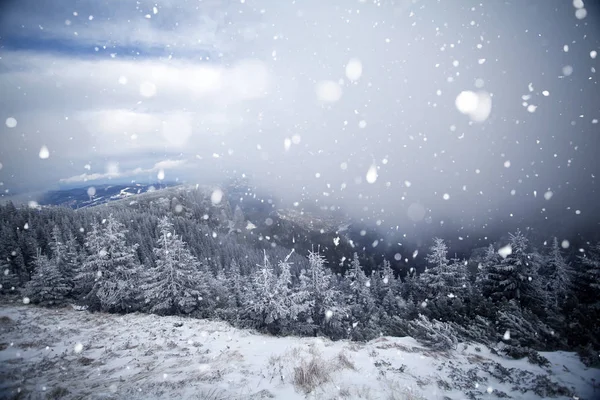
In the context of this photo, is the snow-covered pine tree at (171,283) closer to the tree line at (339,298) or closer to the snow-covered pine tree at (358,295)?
the tree line at (339,298)

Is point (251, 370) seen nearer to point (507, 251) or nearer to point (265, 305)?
point (265, 305)

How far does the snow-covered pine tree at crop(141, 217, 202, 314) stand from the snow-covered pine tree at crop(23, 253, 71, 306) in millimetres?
7066

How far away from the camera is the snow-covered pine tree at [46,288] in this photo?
20.6 meters

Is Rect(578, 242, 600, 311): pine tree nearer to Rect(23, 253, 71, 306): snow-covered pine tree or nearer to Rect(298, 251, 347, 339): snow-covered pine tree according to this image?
Rect(298, 251, 347, 339): snow-covered pine tree

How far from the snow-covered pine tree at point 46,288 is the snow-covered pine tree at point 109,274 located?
1.51m

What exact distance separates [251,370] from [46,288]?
22.6 m

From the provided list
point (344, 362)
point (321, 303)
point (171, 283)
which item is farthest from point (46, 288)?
point (344, 362)

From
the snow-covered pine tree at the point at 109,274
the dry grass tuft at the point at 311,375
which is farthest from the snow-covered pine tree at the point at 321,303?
the snow-covered pine tree at the point at 109,274

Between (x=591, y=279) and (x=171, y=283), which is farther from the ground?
(x=591, y=279)

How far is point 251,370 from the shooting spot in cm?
819

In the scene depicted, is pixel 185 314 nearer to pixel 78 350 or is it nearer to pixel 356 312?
pixel 78 350

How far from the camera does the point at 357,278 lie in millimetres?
38156

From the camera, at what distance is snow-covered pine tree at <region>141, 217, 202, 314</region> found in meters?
18.7

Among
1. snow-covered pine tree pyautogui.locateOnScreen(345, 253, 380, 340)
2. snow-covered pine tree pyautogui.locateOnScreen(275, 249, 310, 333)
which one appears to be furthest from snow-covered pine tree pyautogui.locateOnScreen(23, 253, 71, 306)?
snow-covered pine tree pyautogui.locateOnScreen(345, 253, 380, 340)
